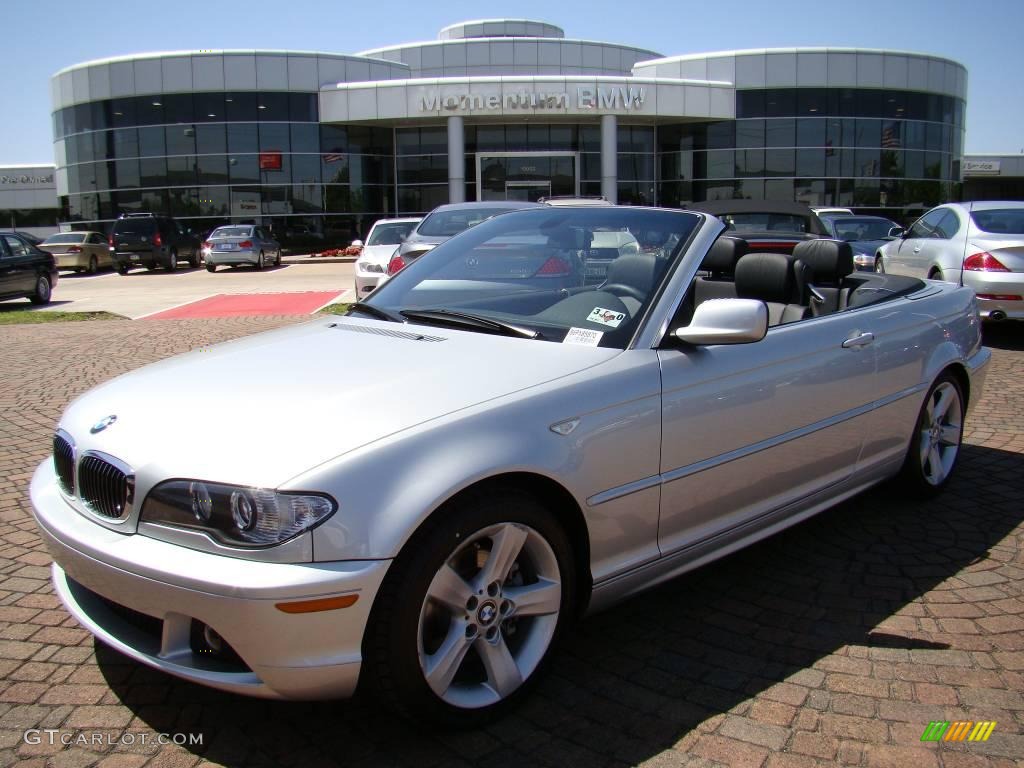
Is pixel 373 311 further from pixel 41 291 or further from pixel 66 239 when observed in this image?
pixel 66 239

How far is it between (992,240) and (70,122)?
1570 inches

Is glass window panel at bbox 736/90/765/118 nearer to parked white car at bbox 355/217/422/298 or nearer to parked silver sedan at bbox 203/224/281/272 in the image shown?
parked silver sedan at bbox 203/224/281/272

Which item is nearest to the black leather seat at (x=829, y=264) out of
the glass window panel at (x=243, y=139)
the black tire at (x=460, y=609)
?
the black tire at (x=460, y=609)

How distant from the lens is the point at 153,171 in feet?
122

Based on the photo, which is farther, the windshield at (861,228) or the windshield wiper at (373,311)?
the windshield at (861,228)

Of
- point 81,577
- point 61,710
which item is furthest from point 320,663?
point 61,710

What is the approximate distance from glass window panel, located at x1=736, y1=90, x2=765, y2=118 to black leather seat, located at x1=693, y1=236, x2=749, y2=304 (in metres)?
35.6

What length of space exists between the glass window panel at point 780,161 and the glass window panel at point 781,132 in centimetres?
41

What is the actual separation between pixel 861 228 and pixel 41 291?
55.2ft

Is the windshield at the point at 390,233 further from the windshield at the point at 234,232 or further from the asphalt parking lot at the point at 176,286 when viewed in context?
the windshield at the point at 234,232

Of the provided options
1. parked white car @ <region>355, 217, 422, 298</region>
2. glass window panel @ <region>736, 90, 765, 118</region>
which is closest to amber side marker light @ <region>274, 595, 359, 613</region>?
parked white car @ <region>355, 217, 422, 298</region>

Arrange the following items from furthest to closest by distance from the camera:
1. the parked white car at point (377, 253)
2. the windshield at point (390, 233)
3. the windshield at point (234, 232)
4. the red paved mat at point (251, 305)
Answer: the windshield at point (234, 232) → the windshield at point (390, 233) → the red paved mat at point (251, 305) → the parked white car at point (377, 253)

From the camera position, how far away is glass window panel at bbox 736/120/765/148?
1481 inches

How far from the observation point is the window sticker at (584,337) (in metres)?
3.19
